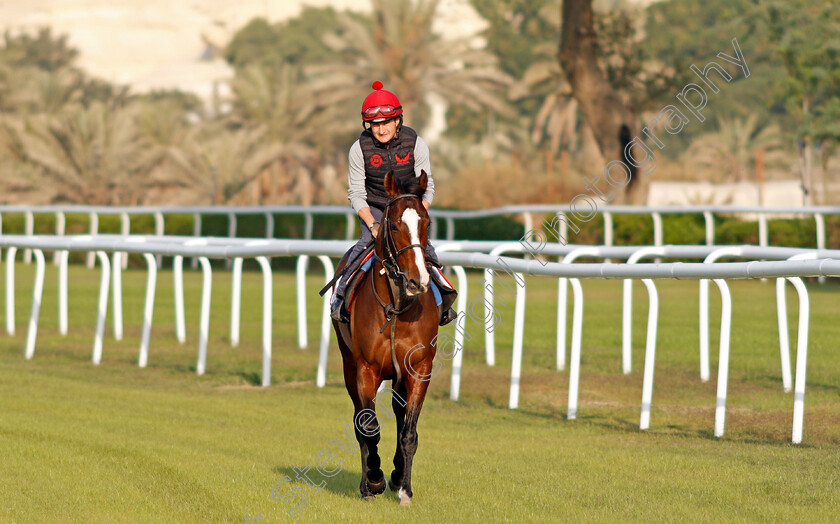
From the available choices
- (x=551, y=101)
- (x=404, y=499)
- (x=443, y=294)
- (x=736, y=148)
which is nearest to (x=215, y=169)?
(x=551, y=101)

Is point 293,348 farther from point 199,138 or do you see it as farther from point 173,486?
point 199,138

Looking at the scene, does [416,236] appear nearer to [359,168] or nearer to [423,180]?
[423,180]

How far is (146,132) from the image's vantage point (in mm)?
44688

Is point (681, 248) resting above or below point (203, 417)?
above

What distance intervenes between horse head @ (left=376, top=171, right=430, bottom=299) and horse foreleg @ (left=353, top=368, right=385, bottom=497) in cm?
49

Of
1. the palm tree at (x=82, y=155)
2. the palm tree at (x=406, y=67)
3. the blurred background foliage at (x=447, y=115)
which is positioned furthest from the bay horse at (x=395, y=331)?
the palm tree at (x=406, y=67)

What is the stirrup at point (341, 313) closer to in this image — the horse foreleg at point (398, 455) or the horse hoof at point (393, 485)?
the horse foreleg at point (398, 455)

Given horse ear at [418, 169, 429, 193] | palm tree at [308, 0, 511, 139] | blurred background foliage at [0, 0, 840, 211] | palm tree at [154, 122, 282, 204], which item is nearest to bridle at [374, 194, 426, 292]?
horse ear at [418, 169, 429, 193]

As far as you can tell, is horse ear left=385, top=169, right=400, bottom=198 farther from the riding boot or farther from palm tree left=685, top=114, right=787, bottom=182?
palm tree left=685, top=114, right=787, bottom=182

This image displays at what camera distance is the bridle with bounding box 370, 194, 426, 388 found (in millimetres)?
5723

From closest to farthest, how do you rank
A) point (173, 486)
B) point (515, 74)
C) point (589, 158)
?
1. point (173, 486)
2. point (589, 158)
3. point (515, 74)

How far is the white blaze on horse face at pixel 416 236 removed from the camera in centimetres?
559

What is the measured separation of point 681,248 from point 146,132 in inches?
1459

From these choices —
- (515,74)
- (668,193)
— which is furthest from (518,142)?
(668,193)
